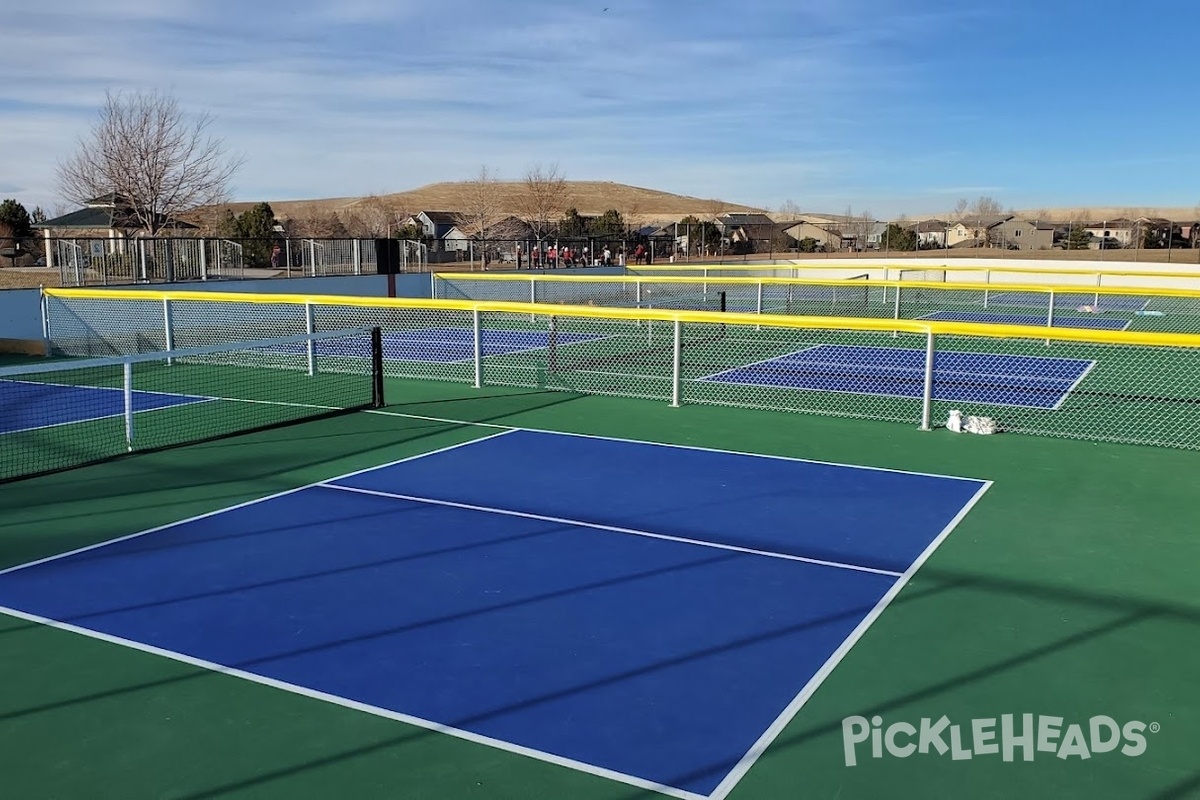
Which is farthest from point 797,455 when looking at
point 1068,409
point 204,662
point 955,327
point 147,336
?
point 147,336

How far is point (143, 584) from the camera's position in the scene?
7.59 metres

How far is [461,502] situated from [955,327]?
7.44 m

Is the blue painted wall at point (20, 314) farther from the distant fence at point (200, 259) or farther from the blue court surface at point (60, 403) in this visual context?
the blue court surface at point (60, 403)

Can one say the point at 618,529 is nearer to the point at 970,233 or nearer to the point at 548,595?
the point at 548,595

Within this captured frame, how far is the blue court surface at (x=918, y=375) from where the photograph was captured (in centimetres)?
1664

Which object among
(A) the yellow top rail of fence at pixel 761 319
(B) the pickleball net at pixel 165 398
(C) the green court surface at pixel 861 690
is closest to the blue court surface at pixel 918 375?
(A) the yellow top rail of fence at pixel 761 319

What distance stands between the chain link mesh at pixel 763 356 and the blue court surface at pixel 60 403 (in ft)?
9.38

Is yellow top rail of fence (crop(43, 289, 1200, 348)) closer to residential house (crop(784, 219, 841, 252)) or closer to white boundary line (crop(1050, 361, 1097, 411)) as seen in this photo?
white boundary line (crop(1050, 361, 1097, 411))

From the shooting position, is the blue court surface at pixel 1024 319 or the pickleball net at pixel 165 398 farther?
the blue court surface at pixel 1024 319

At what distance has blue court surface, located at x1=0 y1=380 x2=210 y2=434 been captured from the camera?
14.3 m

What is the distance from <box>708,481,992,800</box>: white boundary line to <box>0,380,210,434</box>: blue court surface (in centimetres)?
1163

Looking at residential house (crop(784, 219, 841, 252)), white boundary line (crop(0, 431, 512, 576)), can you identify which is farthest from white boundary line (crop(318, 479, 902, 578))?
residential house (crop(784, 219, 841, 252))

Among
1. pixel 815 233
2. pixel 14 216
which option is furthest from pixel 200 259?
pixel 815 233

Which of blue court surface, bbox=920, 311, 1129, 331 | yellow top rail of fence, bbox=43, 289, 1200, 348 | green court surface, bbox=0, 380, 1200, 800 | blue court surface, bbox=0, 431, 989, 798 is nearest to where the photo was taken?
green court surface, bbox=0, 380, 1200, 800
